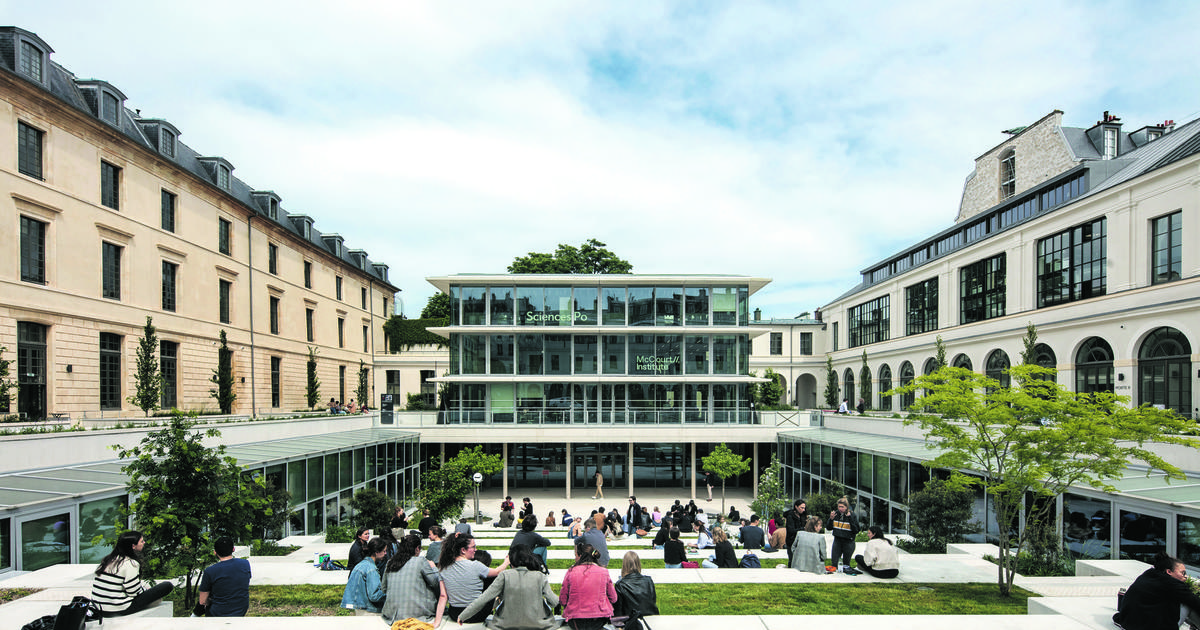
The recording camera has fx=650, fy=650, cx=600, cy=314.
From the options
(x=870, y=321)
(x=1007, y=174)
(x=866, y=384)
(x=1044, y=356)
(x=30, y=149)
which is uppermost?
(x=1007, y=174)

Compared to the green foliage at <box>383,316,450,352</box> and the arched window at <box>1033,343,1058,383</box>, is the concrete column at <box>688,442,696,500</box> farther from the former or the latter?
the green foliage at <box>383,316,450,352</box>

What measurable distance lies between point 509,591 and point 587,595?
905mm

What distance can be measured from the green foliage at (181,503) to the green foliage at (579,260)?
48.2 metres

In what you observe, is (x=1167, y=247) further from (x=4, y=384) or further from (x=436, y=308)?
(x=436, y=308)

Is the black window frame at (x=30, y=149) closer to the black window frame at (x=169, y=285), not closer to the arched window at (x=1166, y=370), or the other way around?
the black window frame at (x=169, y=285)

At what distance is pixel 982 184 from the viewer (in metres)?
46.9

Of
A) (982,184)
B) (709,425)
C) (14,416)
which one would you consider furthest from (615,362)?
(982,184)

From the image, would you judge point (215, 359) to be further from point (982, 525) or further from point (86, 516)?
point (982, 525)

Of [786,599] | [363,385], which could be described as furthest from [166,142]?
[786,599]

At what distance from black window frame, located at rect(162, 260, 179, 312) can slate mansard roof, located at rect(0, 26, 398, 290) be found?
475cm

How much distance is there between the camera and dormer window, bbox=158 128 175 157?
31188mm

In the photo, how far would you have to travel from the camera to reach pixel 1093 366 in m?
27.4

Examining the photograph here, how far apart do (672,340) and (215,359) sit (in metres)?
24.6

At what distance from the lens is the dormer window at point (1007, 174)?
43969 millimetres
